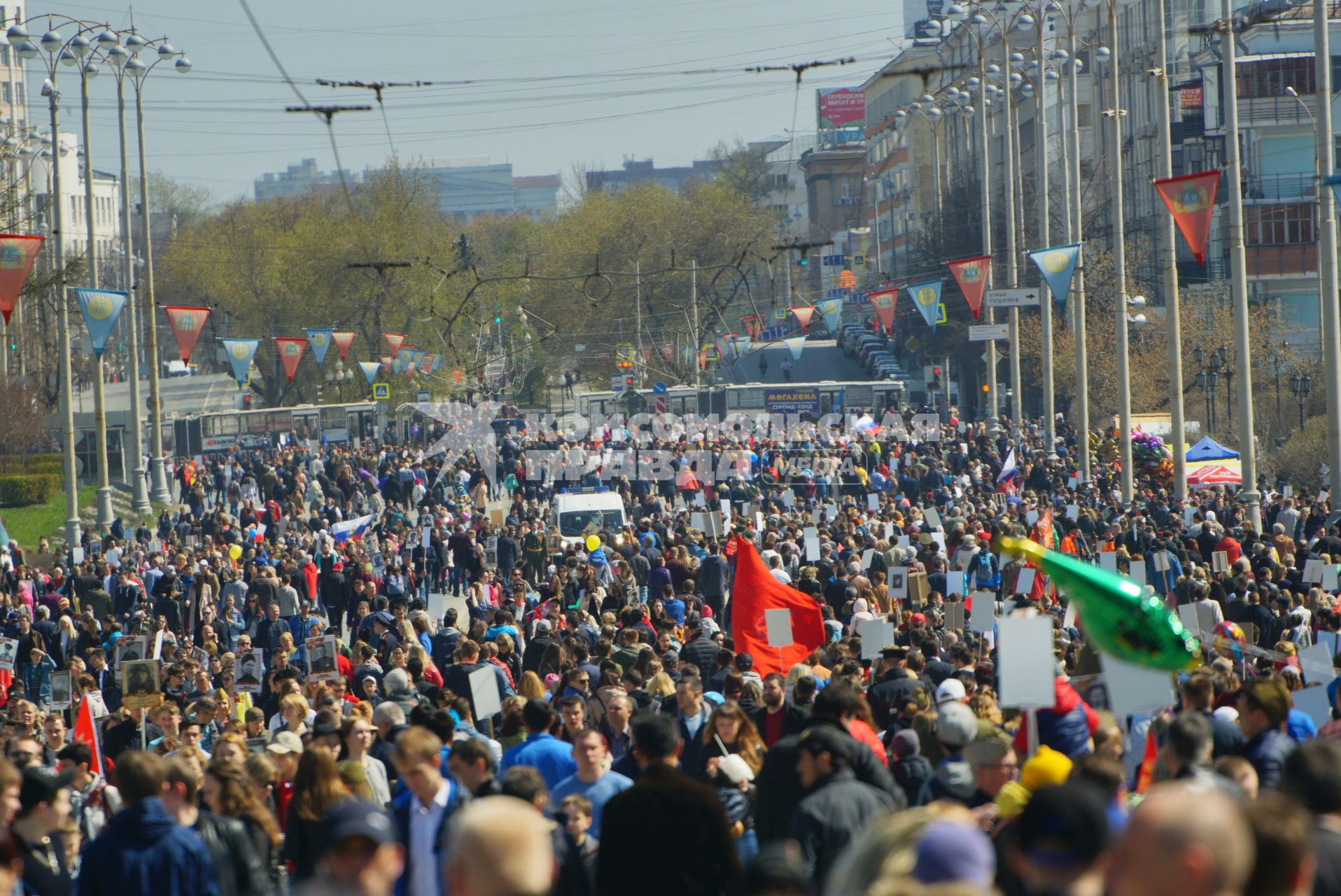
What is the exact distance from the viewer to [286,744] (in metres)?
8.25

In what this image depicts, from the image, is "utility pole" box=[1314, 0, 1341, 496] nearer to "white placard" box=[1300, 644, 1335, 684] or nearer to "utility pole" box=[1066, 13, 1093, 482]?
"utility pole" box=[1066, 13, 1093, 482]

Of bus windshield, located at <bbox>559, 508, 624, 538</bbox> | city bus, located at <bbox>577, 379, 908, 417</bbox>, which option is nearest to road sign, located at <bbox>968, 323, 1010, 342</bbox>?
city bus, located at <bbox>577, 379, 908, 417</bbox>

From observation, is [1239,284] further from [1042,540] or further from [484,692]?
[484,692]

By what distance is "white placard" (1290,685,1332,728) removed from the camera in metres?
9.08

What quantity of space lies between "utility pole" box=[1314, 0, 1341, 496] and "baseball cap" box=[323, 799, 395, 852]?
2110cm

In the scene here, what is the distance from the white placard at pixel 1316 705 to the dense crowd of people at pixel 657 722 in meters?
0.02

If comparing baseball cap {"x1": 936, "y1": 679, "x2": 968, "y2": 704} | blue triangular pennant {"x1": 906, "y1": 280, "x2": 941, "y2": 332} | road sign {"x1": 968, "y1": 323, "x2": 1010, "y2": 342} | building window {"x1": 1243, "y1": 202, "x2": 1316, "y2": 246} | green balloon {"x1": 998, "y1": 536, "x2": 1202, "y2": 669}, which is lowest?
baseball cap {"x1": 936, "y1": 679, "x2": 968, "y2": 704}

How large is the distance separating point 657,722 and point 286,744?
7.90 ft

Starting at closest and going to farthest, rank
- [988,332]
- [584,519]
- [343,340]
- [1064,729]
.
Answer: [1064,729] < [584,519] < [988,332] < [343,340]

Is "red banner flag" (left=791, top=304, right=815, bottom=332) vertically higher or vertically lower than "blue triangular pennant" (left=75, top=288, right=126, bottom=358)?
higher

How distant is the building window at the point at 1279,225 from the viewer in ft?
182

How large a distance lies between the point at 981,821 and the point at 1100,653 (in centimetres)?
119

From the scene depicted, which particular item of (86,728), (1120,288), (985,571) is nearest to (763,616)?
(86,728)

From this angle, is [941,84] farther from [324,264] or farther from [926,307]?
[926,307]
